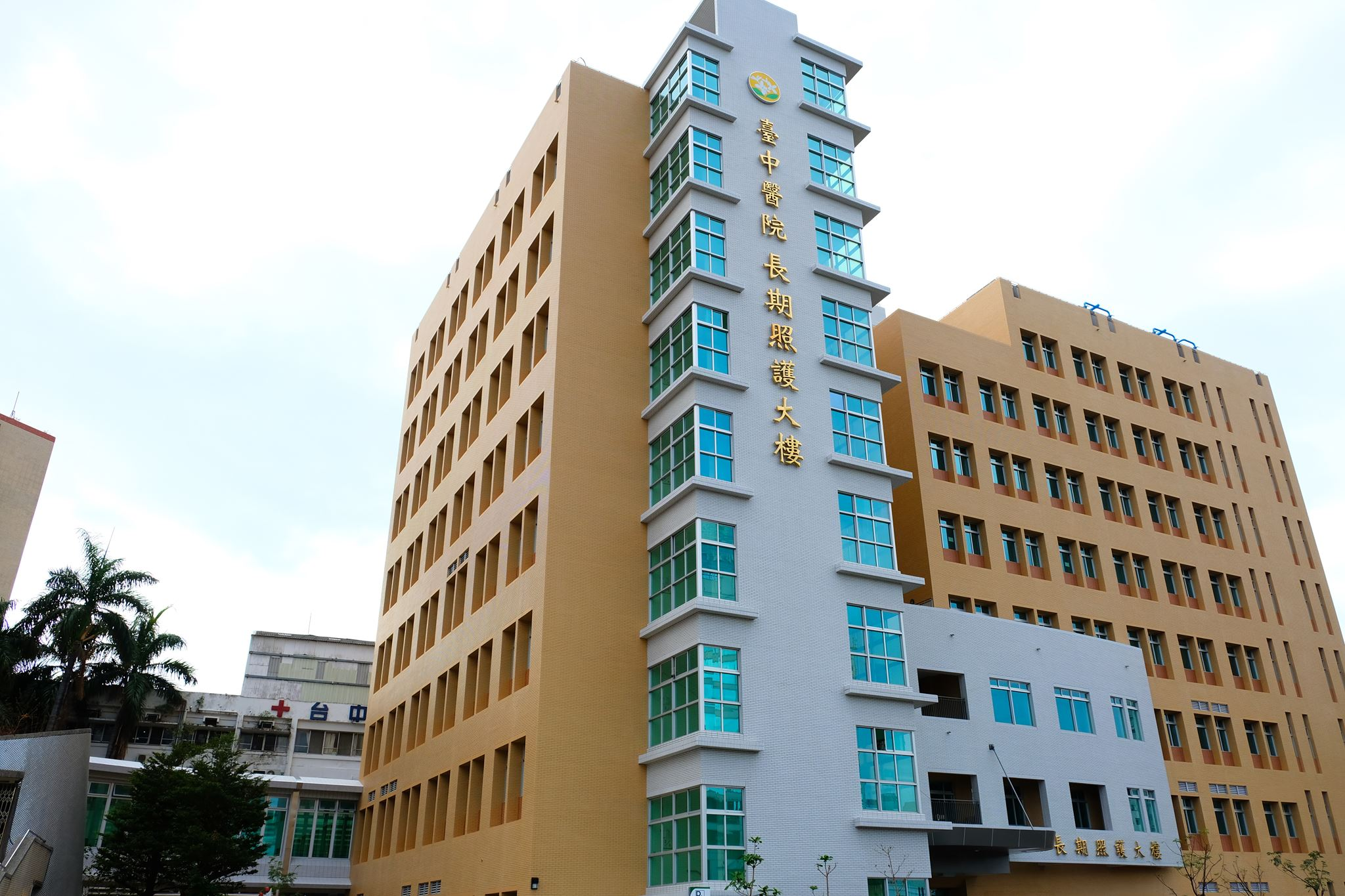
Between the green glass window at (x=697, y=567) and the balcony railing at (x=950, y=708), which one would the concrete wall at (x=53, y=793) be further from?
the balcony railing at (x=950, y=708)

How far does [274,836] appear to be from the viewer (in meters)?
44.2

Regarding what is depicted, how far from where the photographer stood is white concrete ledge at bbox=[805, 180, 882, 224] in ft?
114

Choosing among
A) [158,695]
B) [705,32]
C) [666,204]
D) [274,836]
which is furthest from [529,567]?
[158,695]

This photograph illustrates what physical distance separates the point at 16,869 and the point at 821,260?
27.0 metres

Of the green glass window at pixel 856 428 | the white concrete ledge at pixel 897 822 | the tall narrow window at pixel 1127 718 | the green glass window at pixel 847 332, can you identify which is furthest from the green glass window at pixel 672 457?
the tall narrow window at pixel 1127 718

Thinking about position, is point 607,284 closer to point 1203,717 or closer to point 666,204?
point 666,204

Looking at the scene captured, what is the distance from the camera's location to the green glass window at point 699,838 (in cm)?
2445

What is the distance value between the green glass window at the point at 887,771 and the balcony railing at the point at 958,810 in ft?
13.8

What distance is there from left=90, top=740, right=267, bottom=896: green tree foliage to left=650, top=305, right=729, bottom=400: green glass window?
739 inches

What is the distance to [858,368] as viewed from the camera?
32406 mm

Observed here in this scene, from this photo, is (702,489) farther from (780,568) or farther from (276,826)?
(276,826)

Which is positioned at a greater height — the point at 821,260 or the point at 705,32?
the point at 705,32

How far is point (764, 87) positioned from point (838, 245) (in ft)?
19.9

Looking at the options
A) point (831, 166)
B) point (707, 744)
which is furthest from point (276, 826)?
point (831, 166)
